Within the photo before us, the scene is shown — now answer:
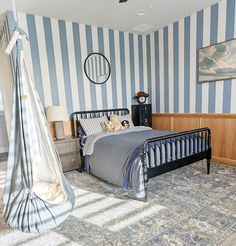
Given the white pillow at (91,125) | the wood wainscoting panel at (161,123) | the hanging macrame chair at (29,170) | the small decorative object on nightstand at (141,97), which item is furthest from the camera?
the small decorative object on nightstand at (141,97)

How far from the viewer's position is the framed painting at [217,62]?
3365 millimetres

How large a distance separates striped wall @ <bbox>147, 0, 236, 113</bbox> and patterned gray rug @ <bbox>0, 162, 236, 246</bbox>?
1530mm

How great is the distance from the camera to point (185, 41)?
4016 millimetres

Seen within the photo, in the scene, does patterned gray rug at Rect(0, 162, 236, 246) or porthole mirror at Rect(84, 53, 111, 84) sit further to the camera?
porthole mirror at Rect(84, 53, 111, 84)

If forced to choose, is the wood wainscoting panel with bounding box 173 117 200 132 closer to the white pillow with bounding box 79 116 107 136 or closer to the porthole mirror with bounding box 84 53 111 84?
the white pillow with bounding box 79 116 107 136

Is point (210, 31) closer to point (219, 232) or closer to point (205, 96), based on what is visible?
point (205, 96)

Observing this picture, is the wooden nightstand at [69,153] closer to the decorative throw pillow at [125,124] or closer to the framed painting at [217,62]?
the decorative throw pillow at [125,124]

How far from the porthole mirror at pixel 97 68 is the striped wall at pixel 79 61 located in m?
0.09

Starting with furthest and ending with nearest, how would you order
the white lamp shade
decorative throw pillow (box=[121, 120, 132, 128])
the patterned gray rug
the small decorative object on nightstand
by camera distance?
the small decorative object on nightstand → decorative throw pillow (box=[121, 120, 132, 128]) → the white lamp shade → the patterned gray rug

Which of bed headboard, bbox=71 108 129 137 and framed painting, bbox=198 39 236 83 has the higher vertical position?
framed painting, bbox=198 39 236 83

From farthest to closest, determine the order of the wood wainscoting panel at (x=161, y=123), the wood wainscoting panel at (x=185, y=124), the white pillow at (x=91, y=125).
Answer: the wood wainscoting panel at (x=161, y=123)
the wood wainscoting panel at (x=185, y=124)
the white pillow at (x=91, y=125)

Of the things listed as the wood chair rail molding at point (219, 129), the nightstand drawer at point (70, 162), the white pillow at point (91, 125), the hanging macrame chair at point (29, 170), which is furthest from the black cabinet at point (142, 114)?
the hanging macrame chair at point (29, 170)

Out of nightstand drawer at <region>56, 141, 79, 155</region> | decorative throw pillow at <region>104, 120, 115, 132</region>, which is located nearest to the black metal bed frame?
decorative throw pillow at <region>104, 120, 115, 132</region>

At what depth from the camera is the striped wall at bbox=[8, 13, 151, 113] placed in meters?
3.53
